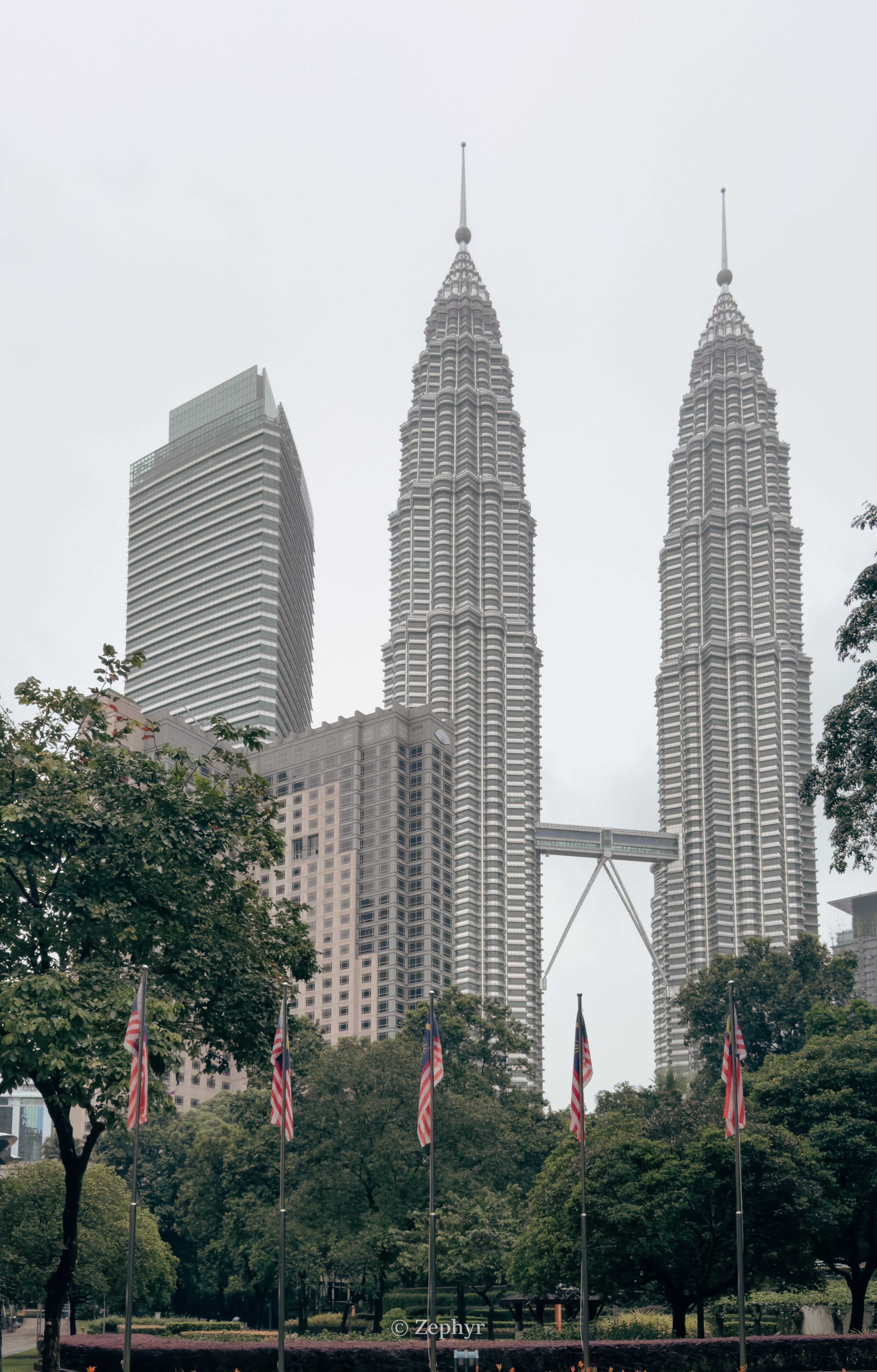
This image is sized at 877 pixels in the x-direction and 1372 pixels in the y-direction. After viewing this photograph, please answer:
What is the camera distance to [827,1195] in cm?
5366

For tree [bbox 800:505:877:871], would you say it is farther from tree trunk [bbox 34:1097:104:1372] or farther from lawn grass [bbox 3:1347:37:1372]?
lawn grass [bbox 3:1347:37:1372]

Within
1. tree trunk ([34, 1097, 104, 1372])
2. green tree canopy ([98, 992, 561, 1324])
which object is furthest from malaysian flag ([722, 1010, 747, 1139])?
green tree canopy ([98, 992, 561, 1324])

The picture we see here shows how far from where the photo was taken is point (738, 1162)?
40.4 metres

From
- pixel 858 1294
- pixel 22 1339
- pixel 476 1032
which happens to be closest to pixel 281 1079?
pixel 858 1294

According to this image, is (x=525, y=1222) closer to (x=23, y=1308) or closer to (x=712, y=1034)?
(x=712, y=1034)

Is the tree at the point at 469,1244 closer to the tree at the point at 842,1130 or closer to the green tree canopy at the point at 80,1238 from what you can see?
the green tree canopy at the point at 80,1238

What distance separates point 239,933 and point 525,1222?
29213 mm

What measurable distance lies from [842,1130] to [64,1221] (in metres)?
30.7

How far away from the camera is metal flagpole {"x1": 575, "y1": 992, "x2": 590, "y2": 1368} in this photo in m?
36.9

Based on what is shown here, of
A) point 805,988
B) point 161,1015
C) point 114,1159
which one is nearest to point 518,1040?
point 805,988

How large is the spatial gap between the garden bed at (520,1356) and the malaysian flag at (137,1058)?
9025 mm

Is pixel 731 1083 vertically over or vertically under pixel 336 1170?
over

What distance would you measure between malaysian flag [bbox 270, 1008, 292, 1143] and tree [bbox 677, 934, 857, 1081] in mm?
69309

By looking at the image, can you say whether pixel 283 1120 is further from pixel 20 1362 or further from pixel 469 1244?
pixel 469 1244
